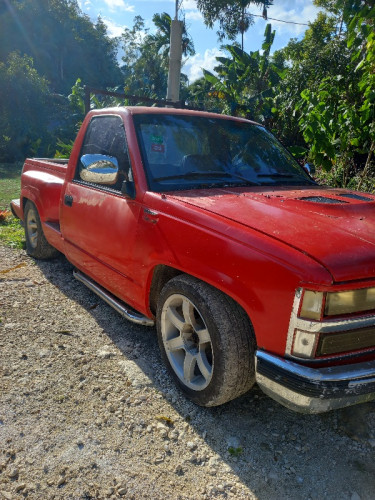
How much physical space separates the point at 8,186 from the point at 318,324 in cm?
1421

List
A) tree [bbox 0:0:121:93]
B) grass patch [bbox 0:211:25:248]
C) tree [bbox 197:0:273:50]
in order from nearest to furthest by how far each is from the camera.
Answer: grass patch [bbox 0:211:25:248], tree [bbox 197:0:273:50], tree [bbox 0:0:121:93]

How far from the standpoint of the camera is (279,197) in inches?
107

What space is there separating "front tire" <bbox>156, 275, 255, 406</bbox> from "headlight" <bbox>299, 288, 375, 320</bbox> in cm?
46

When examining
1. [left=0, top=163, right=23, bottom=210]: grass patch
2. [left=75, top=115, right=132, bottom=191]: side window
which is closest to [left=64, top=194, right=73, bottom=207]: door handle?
[left=75, top=115, right=132, bottom=191]: side window

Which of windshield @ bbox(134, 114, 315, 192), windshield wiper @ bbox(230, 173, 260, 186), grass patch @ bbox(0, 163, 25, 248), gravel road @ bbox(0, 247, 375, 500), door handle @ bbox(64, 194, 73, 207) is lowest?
grass patch @ bbox(0, 163, 25, 248)

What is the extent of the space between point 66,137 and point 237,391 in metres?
26.9

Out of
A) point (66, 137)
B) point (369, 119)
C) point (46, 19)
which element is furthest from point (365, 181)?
point (46, 19)

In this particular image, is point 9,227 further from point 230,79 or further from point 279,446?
point 230,79

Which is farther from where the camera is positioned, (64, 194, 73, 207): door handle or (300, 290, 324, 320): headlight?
(64, 194, 73, 207): door handle

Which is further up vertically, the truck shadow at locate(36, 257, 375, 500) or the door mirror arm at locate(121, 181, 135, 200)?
the door mirror arm at locate(121, 181, 135, 200)

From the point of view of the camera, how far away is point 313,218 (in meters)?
2.29

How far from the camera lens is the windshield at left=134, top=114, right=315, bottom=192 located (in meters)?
3.01

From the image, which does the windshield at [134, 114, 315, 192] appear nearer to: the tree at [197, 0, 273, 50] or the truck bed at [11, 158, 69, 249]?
the truck bed at [11, 158, 69, 249]

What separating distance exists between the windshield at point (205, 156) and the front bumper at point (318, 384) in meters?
1.45
